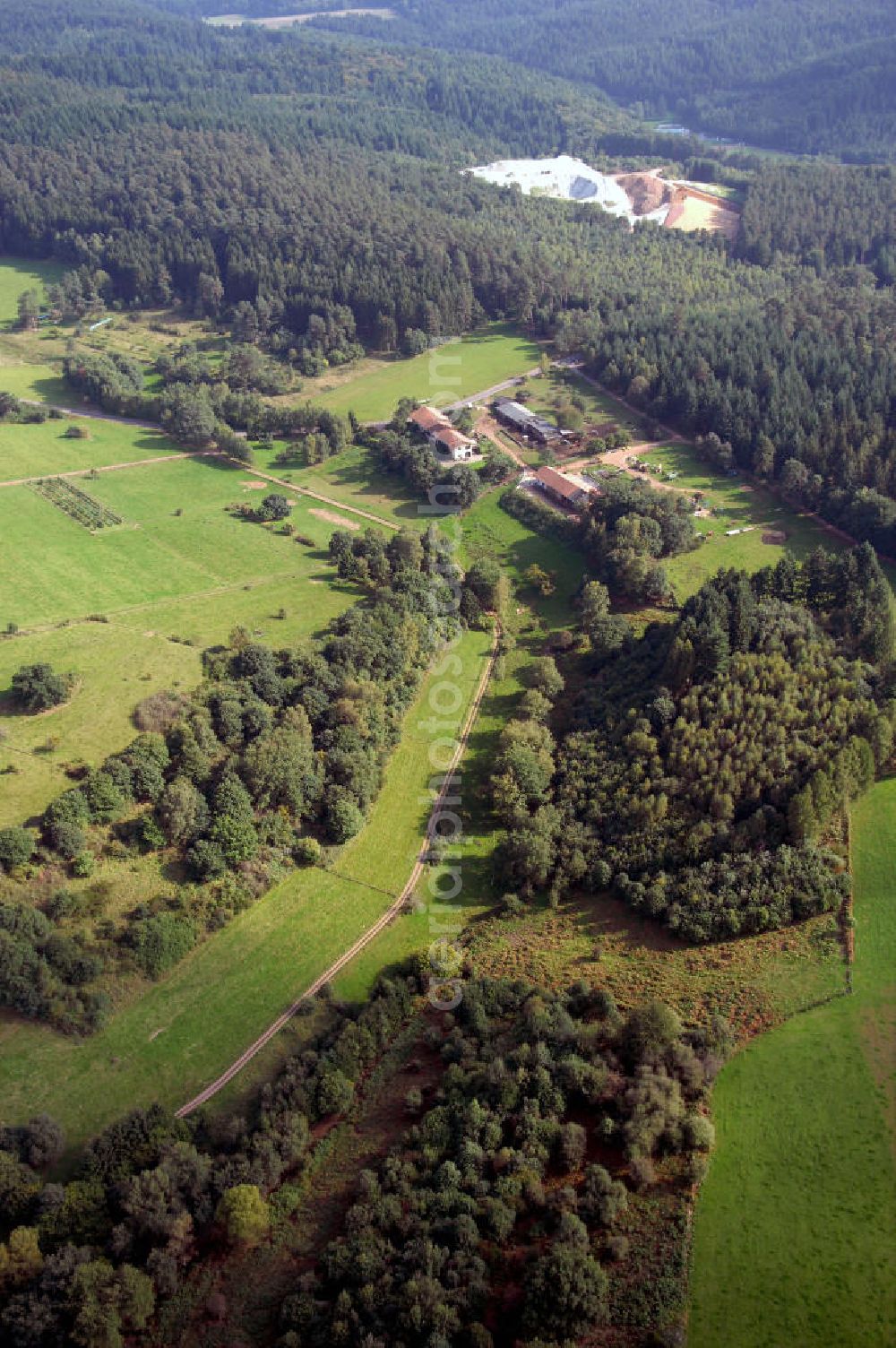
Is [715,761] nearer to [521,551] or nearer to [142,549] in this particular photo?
[521,551]

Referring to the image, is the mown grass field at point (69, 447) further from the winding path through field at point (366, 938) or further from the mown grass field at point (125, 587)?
the winding path through field at point (366, 938)

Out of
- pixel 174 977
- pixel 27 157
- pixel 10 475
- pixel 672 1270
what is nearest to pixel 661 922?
pixel 672 1270

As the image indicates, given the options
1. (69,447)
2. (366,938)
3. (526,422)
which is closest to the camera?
(366,938)

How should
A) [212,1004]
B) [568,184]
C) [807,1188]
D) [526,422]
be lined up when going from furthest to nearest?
[568,184]
[526,422]
[212,1004]
[807,1188]

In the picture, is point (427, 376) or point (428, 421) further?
point (427, 376)

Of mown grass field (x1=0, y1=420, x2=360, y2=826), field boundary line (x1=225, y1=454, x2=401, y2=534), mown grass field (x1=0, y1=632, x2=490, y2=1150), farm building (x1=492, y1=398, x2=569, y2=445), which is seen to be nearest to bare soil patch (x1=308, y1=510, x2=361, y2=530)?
mown grass field (x1=0, y1=420, x2=360, y2=826)

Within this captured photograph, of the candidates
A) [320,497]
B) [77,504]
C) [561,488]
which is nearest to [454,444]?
[561,488]
